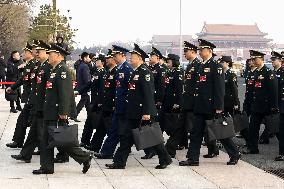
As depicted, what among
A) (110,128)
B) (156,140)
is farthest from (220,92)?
(110,128)

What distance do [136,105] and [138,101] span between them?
0.27 feet

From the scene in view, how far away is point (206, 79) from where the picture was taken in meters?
10.0

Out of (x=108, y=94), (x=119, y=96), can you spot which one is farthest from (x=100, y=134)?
(x=119, y=96)

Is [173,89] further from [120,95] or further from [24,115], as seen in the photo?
[24,115]

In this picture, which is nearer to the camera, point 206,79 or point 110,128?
point 206,79

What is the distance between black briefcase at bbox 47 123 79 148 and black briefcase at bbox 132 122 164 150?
97 centimetres

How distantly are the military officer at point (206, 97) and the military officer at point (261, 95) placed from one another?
53.5 inches

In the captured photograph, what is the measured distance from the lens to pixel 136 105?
973 cm

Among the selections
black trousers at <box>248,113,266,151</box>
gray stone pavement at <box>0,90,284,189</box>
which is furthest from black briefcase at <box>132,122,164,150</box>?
black trousers at <box>248,113,266,151</box>

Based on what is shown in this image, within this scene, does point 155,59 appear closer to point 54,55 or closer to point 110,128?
point 110,128

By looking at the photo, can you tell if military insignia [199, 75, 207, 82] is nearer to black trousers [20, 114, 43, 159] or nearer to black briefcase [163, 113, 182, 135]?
black briefcase [163, 113, 182, 135]

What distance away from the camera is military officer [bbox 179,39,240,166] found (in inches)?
392

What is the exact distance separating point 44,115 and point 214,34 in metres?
150

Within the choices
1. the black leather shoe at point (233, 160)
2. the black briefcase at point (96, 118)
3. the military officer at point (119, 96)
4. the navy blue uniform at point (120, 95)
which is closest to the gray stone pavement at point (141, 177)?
the black leather shoe at point (233, 160)
